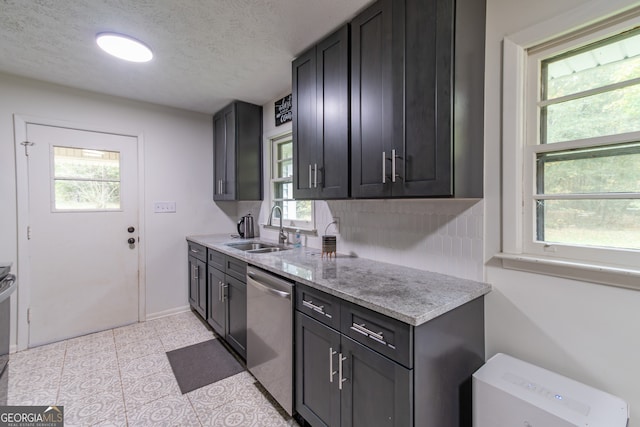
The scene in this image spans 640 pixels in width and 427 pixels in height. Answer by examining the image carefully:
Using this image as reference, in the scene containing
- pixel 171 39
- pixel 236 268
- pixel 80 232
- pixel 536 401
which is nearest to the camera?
pixel 536 401

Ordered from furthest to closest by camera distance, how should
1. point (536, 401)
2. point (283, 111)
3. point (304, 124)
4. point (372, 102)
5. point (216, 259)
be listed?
point (283, 111)
point (216, 259)
point (304, 124)
point (372, 102)
point (536, 401)

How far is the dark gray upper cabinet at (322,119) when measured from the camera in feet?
5.72

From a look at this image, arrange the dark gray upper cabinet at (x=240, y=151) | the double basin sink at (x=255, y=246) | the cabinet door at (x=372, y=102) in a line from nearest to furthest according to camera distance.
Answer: the cabinet door at (x=372, y=102) < the double basin sink at (x=255, y=246) < the dark gray upper cabinet at (x=240, y=151)

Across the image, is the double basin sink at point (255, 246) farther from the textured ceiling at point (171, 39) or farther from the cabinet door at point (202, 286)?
the textured ceiling at point (171, 39)

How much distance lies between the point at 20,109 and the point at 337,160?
9.70 feet

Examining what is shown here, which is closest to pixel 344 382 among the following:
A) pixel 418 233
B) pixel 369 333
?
pixel 369 333

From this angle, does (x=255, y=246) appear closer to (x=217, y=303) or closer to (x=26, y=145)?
(x=217, y=303)

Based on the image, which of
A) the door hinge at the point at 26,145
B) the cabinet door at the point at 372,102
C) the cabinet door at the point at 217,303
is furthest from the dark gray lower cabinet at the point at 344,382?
the door hinge at the point at 26,145

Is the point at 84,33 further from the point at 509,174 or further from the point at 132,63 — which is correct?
the point at 509,174

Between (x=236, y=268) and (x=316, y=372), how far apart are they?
110cm

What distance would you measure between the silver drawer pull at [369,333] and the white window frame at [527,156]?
0.76 m

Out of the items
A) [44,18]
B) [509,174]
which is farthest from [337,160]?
[44,18]

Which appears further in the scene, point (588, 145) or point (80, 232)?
point (80, 232)

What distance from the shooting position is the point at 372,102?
1567mm
